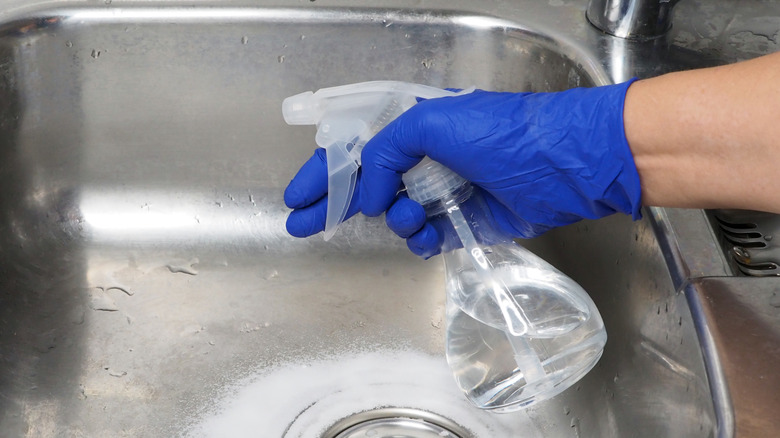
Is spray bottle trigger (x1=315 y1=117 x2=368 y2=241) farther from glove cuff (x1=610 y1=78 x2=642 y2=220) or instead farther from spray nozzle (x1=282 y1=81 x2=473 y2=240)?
glove cuff (x1=610 y1=78 x2=642 y2=220)

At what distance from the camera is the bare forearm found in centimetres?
55

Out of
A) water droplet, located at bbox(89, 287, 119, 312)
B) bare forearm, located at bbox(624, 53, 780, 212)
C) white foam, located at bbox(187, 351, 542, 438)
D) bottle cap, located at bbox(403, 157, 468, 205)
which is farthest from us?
water droplet, located at bbox(89, 287, 119, 312)

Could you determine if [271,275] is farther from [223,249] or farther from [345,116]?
[345,116]

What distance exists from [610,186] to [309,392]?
0.39m

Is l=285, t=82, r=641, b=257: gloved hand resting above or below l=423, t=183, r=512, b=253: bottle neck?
above

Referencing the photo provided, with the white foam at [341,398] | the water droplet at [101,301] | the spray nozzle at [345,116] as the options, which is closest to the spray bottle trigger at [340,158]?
the spray nozzle at [345,116]

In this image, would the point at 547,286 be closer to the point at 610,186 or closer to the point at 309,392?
the point at 610,186

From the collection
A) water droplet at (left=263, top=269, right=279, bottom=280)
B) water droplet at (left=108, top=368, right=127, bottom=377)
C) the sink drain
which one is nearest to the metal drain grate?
the sink drain

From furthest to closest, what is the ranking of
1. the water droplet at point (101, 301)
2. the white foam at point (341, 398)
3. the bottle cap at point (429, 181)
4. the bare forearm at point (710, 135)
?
1. the water droplet at point (101, 301)
2. the white foam at point (341, 398)
3. the bottle cap at point (429, 181)
4. the bare forearm at point (710, 135)

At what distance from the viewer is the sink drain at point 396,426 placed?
2.57 feet

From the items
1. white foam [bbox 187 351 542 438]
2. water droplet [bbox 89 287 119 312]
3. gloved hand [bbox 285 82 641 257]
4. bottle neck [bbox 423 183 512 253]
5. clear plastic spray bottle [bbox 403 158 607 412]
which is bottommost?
white foam [bbox 187 351 542 438]

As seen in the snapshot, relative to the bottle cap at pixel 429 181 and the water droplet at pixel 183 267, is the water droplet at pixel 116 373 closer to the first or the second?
the water droplet at pixel 183 267

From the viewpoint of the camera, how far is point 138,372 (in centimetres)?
83

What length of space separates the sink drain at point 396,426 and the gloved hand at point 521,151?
0.23 m
